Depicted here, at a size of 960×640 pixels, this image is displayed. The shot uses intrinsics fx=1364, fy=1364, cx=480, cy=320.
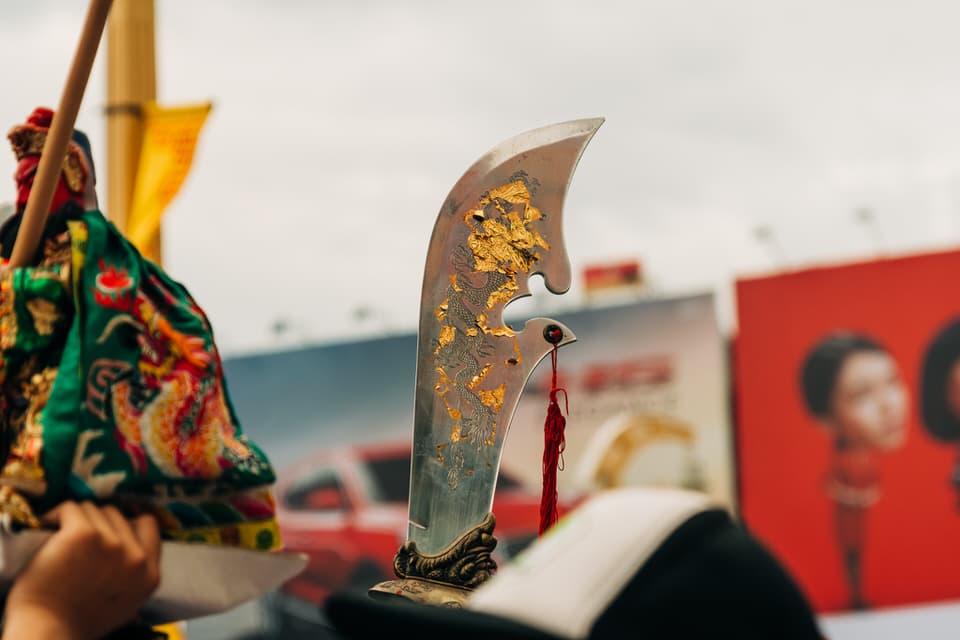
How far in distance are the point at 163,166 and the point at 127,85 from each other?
0.42 meters

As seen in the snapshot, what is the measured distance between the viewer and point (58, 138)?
6.07ft

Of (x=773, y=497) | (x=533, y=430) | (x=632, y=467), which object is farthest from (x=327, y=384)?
(x=773, y=497)

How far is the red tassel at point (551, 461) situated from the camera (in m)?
2.00

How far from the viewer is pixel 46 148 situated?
1862 mm

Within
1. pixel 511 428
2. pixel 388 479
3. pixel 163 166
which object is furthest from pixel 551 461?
pixel 388 479

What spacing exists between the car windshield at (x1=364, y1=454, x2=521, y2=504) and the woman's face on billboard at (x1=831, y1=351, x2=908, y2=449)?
401 centimetres

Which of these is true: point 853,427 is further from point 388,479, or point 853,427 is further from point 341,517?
point 341,517

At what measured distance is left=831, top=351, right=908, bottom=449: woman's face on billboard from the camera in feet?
35.1

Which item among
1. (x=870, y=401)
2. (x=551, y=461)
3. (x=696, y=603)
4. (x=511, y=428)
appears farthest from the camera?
(x=870, y=401)

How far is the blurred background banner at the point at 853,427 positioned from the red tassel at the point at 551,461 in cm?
896

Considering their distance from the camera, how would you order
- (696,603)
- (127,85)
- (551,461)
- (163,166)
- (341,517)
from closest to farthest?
(696,603) → (551,461) → (163,166) → (127,85) → (341,517)

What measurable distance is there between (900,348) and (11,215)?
9552 millimetres

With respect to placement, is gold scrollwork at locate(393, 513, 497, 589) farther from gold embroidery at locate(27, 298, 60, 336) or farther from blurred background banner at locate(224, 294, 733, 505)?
blurred background banner at locate(224, 294, 733, 505)

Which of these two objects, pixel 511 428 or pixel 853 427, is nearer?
pixel 511 428
